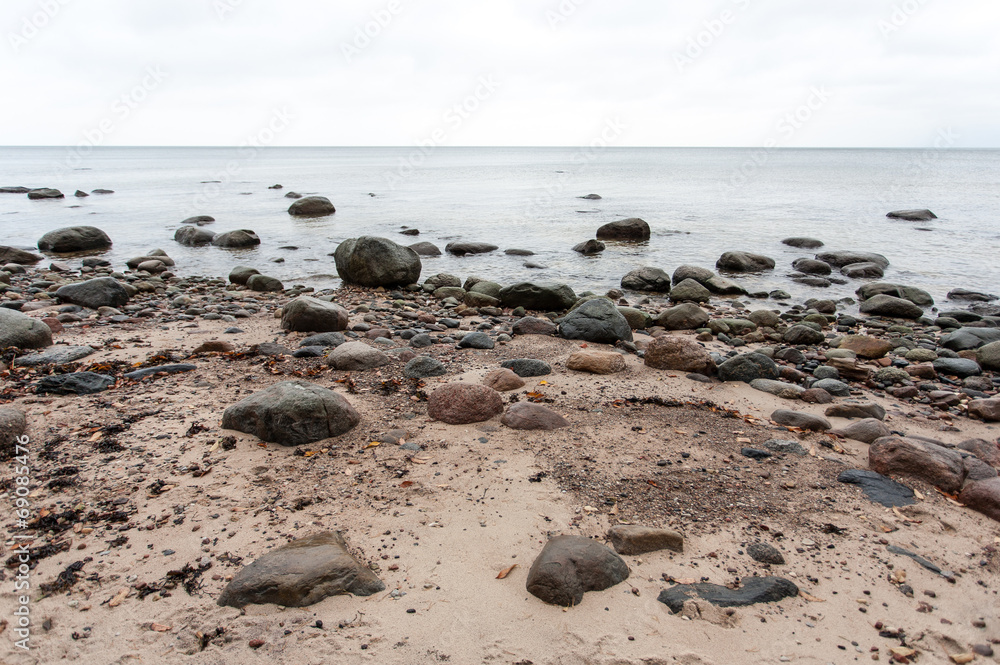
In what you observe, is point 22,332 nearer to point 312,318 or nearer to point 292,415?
point 312,318

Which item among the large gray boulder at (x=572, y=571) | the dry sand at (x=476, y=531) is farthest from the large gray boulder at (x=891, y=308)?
the large gray boulder at (x=572, y=571)

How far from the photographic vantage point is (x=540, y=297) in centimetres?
999

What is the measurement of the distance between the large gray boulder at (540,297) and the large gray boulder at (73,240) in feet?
45.6

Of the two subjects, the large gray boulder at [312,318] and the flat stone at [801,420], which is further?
the large gray boulder at [312,318]

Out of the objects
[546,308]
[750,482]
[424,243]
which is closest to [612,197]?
[424,243]

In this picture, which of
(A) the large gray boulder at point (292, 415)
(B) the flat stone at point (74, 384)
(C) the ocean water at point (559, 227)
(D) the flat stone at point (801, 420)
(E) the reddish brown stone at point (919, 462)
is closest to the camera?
(E) the reddish brown stone at point (919, 462)

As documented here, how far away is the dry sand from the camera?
273 cm

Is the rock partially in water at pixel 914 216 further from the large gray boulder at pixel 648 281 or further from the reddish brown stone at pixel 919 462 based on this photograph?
the reddish brown stone at pixel 919 462

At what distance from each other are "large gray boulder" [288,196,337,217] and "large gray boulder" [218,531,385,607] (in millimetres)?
24287

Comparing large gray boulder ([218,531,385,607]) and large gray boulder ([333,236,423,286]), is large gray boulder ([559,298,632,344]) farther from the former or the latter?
large gray boulder ([218,531,385,607])

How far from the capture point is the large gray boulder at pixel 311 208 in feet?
83.5

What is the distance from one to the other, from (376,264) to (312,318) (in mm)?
3788


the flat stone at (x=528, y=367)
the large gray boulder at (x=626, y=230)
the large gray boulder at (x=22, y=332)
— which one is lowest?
the flat stone at (x=528, y=367)

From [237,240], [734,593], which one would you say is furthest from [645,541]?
[237,240]
